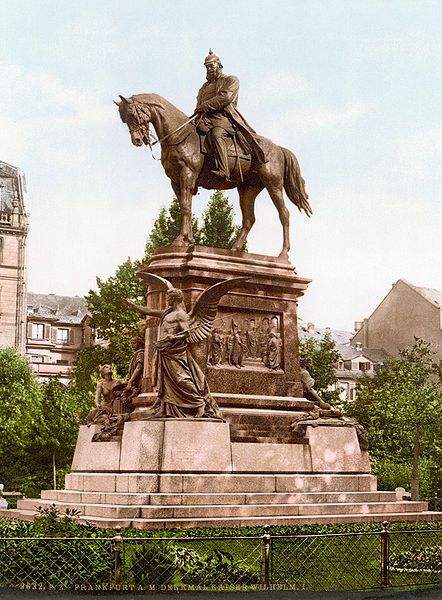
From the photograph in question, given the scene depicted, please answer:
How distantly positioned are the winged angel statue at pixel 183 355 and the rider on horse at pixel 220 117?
3.16 meters

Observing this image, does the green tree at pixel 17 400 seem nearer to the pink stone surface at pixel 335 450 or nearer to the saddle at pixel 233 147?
the saddle at pixel 233 147

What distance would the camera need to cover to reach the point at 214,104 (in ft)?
70.2

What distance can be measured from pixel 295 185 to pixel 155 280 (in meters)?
4.65

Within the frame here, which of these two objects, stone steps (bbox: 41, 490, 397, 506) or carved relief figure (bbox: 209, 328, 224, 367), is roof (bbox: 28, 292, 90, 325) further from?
stone steps (bbox: 41, 490, 397, 506)

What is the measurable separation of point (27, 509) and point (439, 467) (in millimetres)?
36843

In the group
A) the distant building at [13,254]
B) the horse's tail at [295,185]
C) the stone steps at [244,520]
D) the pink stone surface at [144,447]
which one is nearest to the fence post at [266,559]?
the stone steps at [244,520]

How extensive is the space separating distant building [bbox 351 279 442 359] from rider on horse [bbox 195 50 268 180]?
179ft

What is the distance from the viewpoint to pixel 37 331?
108000mm

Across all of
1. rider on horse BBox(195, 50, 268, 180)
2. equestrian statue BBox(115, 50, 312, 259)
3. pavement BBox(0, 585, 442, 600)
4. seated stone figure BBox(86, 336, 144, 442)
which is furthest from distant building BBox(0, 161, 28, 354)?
pavement BBox(0, 585, 442, 600)

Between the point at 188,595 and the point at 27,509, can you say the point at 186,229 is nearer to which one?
the point at 27,509

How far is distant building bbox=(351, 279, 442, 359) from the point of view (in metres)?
76.1

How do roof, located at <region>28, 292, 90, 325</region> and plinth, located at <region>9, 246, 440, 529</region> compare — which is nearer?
plinth, located at <region>9, 246, 440, 529</region>

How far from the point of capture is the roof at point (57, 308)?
358 feet

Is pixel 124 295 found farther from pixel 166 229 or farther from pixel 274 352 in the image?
pixel 274 352
